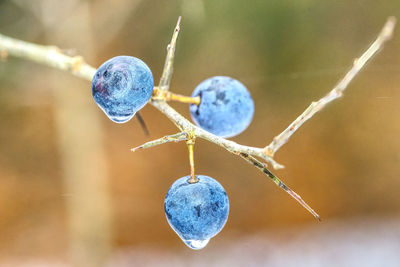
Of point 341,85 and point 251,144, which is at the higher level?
point 251,144

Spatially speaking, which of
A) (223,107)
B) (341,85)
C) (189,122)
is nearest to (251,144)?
(223,107)

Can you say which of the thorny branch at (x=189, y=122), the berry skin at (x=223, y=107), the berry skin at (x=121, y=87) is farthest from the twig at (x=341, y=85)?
the berry skin at (x=223, y=107)

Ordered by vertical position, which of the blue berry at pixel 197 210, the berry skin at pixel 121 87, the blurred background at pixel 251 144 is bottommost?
the blue berry at pixel 197 210

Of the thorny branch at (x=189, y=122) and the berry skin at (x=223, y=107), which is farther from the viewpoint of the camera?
the berry skin at (x=223, y=107)

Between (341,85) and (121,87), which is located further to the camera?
(121,87)

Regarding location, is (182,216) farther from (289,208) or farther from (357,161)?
(357,161)

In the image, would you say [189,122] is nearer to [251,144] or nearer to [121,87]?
[121,87]

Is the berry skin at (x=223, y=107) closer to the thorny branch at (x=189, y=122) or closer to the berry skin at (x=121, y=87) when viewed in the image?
the thorny branch at (x=189, y=122)
